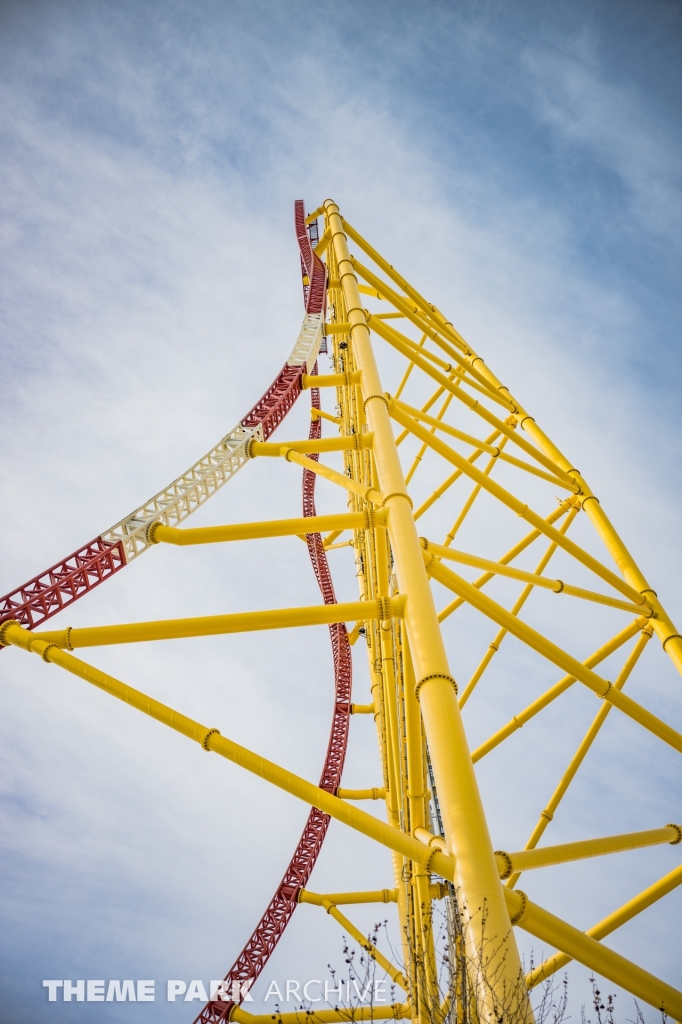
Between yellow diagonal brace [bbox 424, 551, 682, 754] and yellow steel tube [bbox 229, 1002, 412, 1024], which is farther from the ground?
yellow diagonal brace [bbox 424, 551, 682, 754]

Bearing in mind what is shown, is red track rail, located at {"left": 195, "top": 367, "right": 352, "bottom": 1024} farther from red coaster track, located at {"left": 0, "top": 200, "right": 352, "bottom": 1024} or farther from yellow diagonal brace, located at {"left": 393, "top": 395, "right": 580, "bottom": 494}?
yellow diagonal brace, located at {"left": 393, "top": 395, "right": 580, "bottom": 494}

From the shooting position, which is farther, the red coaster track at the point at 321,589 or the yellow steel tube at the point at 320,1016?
the yellow steel tube at the point at 320,1016

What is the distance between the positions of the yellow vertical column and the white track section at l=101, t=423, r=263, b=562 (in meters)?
2.67

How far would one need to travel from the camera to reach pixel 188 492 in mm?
8492

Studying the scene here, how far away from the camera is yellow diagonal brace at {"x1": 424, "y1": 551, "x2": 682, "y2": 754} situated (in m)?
6.75

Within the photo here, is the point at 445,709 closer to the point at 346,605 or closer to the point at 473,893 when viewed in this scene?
the point at 473,893

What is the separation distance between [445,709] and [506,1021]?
1.70 metres

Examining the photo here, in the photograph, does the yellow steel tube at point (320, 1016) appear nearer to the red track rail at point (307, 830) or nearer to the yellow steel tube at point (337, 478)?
the red track rail at point (307, 830)

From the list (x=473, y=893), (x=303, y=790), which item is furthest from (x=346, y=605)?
(x=473, y=893)

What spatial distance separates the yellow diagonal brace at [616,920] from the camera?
658 cm

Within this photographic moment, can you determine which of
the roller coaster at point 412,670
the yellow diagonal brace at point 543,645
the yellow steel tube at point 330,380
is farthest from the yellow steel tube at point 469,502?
the yellow diagonal brace at point 543,645

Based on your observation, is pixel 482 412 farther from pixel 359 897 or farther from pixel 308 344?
pixel 359 897

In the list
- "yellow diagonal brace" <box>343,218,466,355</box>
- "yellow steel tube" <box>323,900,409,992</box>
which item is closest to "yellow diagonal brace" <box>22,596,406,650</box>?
"yellow steel tube" <box>323,900,409,992</box>

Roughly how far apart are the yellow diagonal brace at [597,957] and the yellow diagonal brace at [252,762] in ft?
2.24
